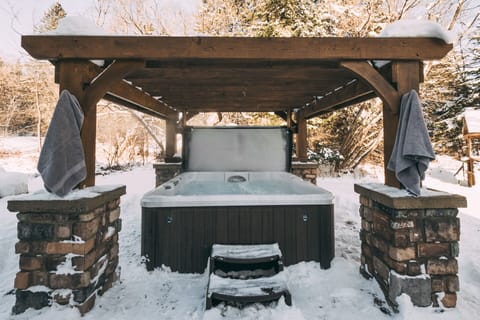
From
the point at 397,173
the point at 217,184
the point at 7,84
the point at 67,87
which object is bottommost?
the point at 217,184

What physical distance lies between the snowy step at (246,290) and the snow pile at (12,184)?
5.85 metres

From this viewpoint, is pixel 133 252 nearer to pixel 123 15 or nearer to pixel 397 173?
pixel 397 173

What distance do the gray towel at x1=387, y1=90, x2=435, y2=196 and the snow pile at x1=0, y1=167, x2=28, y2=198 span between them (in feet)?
23.5

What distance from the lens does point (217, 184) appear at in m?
4.68

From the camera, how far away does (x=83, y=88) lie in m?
2.12

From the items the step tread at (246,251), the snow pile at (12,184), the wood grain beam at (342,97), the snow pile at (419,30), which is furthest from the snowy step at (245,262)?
the snow pile at (12,184)

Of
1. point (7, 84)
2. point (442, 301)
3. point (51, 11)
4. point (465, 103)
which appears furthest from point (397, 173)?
point (51, 11)

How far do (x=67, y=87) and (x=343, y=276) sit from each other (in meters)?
2.99

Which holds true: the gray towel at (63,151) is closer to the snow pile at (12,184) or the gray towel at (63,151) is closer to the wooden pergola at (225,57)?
the wooden pergola at (225,57)

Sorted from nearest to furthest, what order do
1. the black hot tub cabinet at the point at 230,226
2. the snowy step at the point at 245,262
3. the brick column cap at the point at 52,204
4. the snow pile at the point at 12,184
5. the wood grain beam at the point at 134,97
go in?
the brick column cap at the point at 52,204 → the snowy step at the point at 245,262 → the black hot tub cabinet at the point at 230,226 → the wood grain beam at the point at 134,97 → the snow pile at the point at 12,184

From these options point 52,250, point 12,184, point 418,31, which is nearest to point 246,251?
point 52,250

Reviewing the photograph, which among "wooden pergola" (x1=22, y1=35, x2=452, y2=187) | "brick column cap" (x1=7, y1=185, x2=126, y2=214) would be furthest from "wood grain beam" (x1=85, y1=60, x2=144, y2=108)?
"brick column cap" (x1=7, y1=185, x2=126, y2=214)

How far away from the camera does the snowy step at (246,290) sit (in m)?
1.86

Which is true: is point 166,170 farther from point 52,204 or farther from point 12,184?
point 52,204
